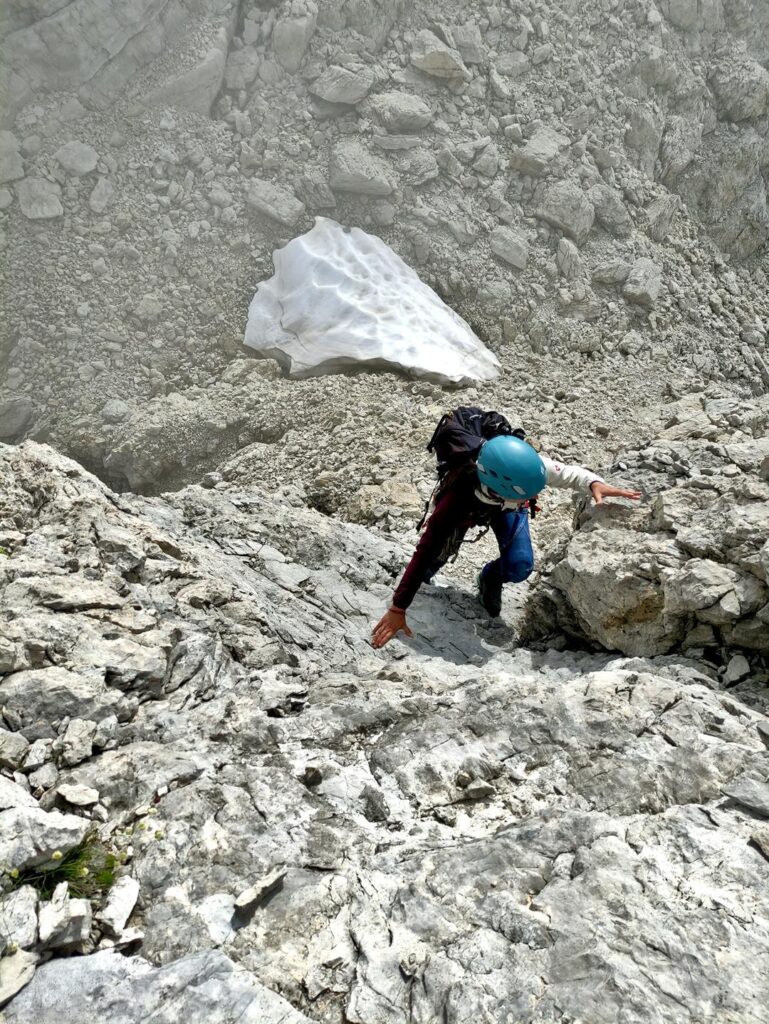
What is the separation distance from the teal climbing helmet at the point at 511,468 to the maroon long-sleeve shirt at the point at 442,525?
427 mm

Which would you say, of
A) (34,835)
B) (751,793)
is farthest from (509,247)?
(34,835)

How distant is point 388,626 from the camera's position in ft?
16.7

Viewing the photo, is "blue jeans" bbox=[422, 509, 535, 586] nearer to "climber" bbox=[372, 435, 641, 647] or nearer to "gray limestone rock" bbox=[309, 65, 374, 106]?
"climber" bbox=[372, 435, 641, 647]

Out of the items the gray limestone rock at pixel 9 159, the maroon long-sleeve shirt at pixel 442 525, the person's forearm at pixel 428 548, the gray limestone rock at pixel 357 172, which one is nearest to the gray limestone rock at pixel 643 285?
the gray limestone rock at pixel 357 172

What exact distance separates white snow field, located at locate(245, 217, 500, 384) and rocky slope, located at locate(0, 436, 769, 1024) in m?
5.66

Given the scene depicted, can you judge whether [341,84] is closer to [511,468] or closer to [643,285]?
[643,285]

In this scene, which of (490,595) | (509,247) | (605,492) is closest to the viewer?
(605,492)

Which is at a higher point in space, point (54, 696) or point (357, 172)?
point (357, 172)

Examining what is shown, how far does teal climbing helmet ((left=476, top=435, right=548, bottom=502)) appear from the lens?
14.4ft

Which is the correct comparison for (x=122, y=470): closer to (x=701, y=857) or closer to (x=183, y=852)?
(x=183, y=852)

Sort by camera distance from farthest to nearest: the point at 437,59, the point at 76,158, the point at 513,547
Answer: the point at 437,59
the point at 76,158
the point at 513,547

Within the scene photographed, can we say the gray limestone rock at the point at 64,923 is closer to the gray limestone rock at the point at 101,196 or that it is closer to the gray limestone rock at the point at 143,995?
the gray limestone rock at the point at 143,995

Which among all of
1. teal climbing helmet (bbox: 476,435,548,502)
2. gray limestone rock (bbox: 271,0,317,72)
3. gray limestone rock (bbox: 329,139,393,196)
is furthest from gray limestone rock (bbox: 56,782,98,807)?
gray limestone rock (bbox: 271,0,317,72)

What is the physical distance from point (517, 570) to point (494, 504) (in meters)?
0.86
